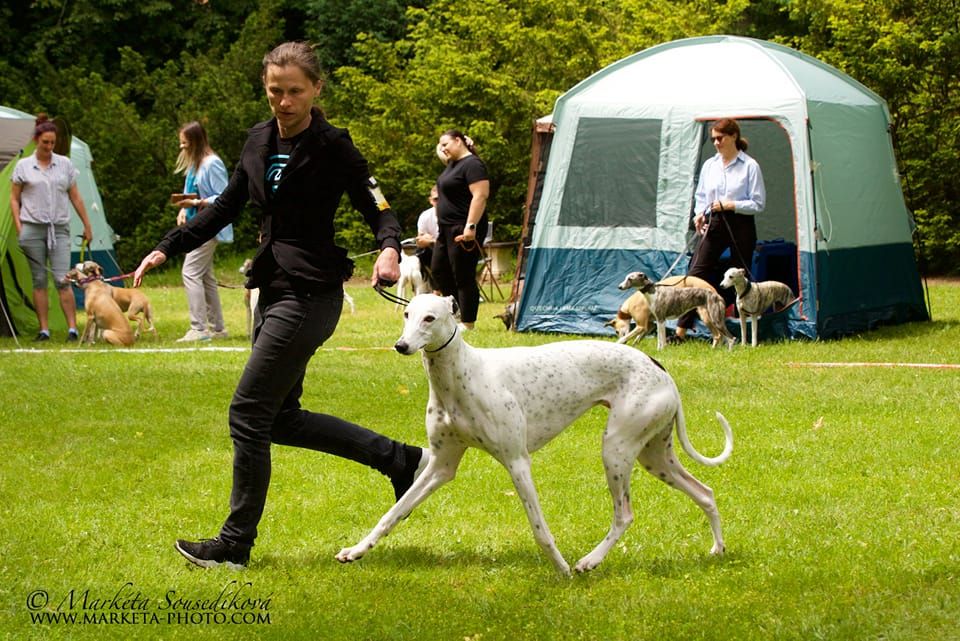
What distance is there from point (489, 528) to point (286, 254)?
147 cm

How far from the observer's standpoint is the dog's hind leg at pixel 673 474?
4723 mm

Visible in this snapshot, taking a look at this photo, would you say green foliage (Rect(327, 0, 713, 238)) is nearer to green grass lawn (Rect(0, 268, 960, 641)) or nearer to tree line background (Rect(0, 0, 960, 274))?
tree line background (Rect(0, 0, 960, 274))

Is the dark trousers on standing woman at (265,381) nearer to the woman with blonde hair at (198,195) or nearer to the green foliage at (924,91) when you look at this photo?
the woman with blonde hair at (198,195)

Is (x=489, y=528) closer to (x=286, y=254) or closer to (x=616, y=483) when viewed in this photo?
(x=616, y=483)

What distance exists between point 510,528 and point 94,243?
12582mm

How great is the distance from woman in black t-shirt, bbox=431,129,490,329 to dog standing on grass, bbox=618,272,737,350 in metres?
1.48

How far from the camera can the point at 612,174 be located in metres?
12.2

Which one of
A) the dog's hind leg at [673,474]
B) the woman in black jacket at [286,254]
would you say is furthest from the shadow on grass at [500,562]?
the woman in black jacket at [286,254]

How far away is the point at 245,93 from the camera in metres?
26.7

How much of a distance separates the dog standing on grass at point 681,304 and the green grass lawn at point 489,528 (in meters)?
1.88

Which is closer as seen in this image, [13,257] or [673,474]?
[673,474]

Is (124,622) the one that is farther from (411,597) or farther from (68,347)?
(68,347)

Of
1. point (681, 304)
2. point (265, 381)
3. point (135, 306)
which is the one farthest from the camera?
point (135, 306)

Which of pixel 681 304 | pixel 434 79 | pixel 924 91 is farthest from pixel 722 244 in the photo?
pixel 434 79
